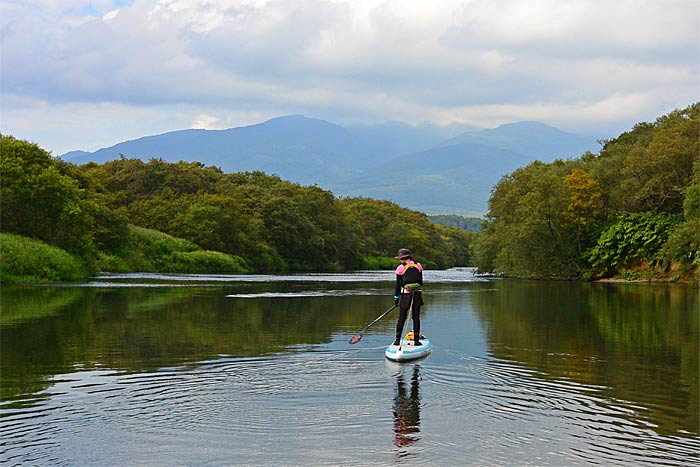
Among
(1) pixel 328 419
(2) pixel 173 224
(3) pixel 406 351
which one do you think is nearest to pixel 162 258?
(2) pixel 173 224

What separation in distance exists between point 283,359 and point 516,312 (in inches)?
656

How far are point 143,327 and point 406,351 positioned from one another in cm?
964

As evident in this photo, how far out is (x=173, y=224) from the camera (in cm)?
9456

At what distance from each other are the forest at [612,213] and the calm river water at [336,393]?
124ft

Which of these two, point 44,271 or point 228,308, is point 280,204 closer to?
point 44,271

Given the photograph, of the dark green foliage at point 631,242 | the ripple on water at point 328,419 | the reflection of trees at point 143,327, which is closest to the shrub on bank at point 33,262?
the reflection of trees at point 143,327

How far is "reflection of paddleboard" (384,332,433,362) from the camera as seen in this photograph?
17469mm

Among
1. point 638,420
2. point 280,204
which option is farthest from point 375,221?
point 638,420

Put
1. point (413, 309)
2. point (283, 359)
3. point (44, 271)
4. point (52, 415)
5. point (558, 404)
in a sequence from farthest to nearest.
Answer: point (44, 271) → point (413, 309) → point (283, 359) → point (558, 404) → point (52, 415)

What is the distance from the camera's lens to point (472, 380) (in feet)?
50.4

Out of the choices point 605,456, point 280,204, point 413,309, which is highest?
point 280,204

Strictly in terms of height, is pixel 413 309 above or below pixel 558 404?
above

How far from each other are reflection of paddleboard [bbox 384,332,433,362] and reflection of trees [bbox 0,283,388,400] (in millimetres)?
3021

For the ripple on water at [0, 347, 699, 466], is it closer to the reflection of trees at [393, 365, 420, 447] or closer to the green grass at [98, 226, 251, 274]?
the reflection of trees at [393, 365, 420, 447]
